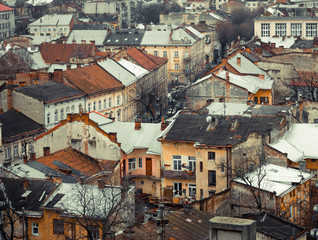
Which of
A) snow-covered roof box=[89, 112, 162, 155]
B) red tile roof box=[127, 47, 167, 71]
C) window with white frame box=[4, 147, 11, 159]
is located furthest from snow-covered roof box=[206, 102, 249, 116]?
red tile roof box=[127, 47, 167, 71]

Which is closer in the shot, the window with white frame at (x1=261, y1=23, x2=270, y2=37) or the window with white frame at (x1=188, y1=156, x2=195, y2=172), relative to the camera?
the window with white frame at (x1=188, y1=156, x2=195, y2=172)

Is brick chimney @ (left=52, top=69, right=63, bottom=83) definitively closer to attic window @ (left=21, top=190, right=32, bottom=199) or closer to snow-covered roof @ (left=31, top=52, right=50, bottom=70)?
snow-covered roof @ (left=31, top=52, right=50, bottom=70)

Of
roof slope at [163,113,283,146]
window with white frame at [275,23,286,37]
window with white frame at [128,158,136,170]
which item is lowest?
window with white frame at [128,158,136,170]

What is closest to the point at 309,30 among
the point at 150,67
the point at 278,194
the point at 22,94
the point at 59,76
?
the point at 150,67

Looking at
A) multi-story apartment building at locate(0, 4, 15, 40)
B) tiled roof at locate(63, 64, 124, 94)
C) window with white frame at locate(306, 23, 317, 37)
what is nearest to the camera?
tiled roof at locate(63, 64, 124, 94)

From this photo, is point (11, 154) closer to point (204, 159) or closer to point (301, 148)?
point (204, 159)
